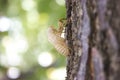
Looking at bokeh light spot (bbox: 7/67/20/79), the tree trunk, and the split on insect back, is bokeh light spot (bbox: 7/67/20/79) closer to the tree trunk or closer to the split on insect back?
the split on insect back

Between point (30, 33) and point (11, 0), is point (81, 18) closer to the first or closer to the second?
point (11, 0)

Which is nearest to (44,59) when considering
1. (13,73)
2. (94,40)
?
(13,73)

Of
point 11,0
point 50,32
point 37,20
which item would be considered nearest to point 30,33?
point 37,20

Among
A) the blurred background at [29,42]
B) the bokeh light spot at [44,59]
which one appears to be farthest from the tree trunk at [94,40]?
the bokeh light spot at [44,59]

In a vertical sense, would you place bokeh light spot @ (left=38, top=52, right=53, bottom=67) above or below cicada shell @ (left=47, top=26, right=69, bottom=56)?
above

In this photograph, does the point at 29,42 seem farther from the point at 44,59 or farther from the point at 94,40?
the point at 94,40

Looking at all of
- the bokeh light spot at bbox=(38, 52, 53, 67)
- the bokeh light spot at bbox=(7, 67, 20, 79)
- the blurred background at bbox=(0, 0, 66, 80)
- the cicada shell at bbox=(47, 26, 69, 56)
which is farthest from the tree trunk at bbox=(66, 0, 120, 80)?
the bokeh light spot at bbox=(7, 67, 20, 79)

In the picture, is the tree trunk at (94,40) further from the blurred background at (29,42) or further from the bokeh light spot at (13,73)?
the bokeh light spot at (13,73)
